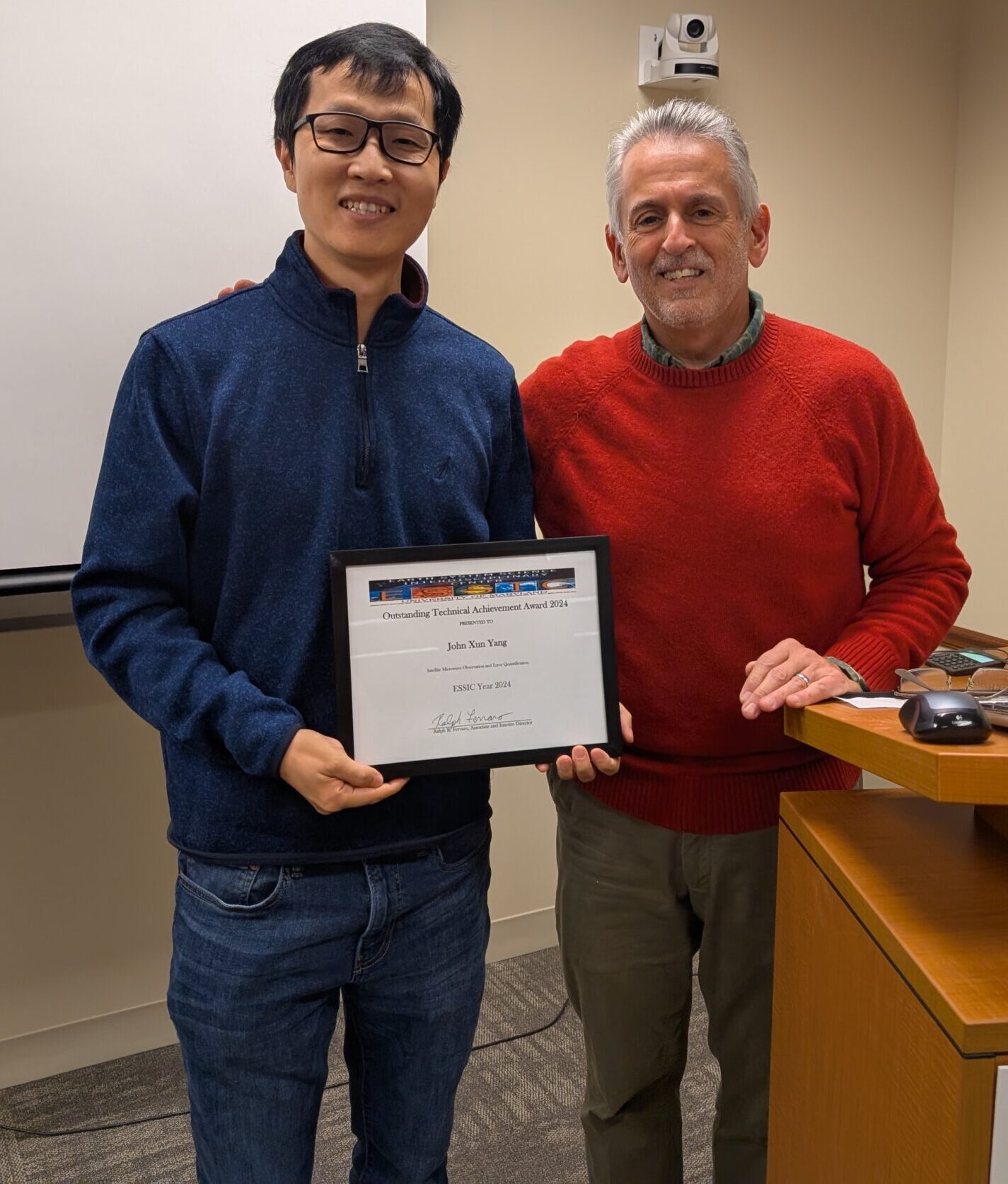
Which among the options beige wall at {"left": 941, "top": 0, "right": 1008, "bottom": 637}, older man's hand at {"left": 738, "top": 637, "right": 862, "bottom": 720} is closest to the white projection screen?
older man's hand at {"left": 738, "top": 637, "right": 862, "bottom": 720}

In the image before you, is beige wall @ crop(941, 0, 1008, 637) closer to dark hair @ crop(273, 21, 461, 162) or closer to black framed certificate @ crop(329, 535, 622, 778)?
black framed certificate @ crop(329, 535, 622, 778)

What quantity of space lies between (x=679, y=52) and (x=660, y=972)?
229 cm

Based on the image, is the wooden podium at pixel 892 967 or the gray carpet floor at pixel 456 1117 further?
the gray carpet floor at pixel 456 1117

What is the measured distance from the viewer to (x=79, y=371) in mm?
2070

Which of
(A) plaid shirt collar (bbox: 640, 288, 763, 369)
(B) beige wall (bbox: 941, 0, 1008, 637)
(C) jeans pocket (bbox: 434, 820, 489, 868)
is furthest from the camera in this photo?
(B) beige wall (bbox: 941, 0, 1008, 637)

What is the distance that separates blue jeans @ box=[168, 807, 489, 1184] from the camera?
124 centimetres

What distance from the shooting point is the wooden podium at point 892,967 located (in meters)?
0.93

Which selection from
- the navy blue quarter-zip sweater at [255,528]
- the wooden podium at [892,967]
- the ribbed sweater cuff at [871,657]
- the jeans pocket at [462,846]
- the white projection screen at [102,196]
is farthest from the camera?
the white projection screen at [102,196]

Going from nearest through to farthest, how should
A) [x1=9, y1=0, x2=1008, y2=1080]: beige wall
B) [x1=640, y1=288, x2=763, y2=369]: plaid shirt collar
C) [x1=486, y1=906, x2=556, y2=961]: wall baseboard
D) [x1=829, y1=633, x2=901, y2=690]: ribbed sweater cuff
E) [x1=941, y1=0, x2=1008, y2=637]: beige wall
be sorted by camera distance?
1. [x1=829, y1=633, x2=901, y2=690]: ribbed sweater cuff
2. [x1=640, y1=288, x2=763, y2=369]: plaid shirt collar
3. [x1=9, y1=0, x2=1008, y2=1080]: beige wall
4. [x1=486, y1=906, x2=556, y2=961]: wall baseboard
5. [x1=941, y1=0, x2=1008, y2=637]: beige wall

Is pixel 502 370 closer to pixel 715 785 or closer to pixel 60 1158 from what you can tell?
pixel 715 785

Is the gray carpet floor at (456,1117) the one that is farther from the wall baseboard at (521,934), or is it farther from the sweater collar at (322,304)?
the sweater collar at (322,304)

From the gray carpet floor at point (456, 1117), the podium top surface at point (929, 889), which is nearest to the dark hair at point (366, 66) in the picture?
the podium top surface at point (929, 889)
